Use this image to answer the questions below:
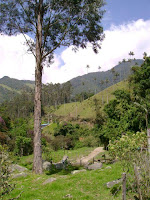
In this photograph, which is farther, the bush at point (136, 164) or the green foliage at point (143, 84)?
the green foliage at point (143, 84)

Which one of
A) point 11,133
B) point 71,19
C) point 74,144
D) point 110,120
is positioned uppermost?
point 71,19

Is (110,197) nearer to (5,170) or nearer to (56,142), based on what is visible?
(5,170)

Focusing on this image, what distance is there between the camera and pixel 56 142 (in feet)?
114

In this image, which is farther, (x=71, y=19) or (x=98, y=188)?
(x=71, y=19)

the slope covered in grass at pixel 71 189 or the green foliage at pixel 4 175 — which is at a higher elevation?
the green foliage at pixel 4 175

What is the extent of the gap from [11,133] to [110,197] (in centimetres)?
2624

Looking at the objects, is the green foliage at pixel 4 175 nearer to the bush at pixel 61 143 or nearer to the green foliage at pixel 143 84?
the green foliage at pixel 143 84

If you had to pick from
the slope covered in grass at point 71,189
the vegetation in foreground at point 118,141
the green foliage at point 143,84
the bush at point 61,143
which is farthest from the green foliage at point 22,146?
the slope covered in grass at point 71,189

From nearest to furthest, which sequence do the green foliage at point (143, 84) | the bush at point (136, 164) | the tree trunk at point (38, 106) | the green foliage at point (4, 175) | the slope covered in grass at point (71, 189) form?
the green foliage at point (4, 175)
the bush at point (136, 164)
the slope covered in grass at point (71, 189)
the tree trunk at point (38, 106)
the green foliage at point (143, 84)

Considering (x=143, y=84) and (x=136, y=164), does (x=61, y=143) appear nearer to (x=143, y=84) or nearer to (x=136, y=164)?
(x=143, y=84)

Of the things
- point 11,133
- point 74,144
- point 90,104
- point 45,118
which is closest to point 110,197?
point 11,133

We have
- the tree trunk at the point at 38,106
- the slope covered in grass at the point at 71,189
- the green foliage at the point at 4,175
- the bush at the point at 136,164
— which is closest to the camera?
the green foliage at the point at 4,175

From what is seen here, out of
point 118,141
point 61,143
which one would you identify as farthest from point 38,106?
point 61,143

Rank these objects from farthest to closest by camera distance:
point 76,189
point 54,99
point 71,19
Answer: point 54,99
point 71,19
point 76,189
